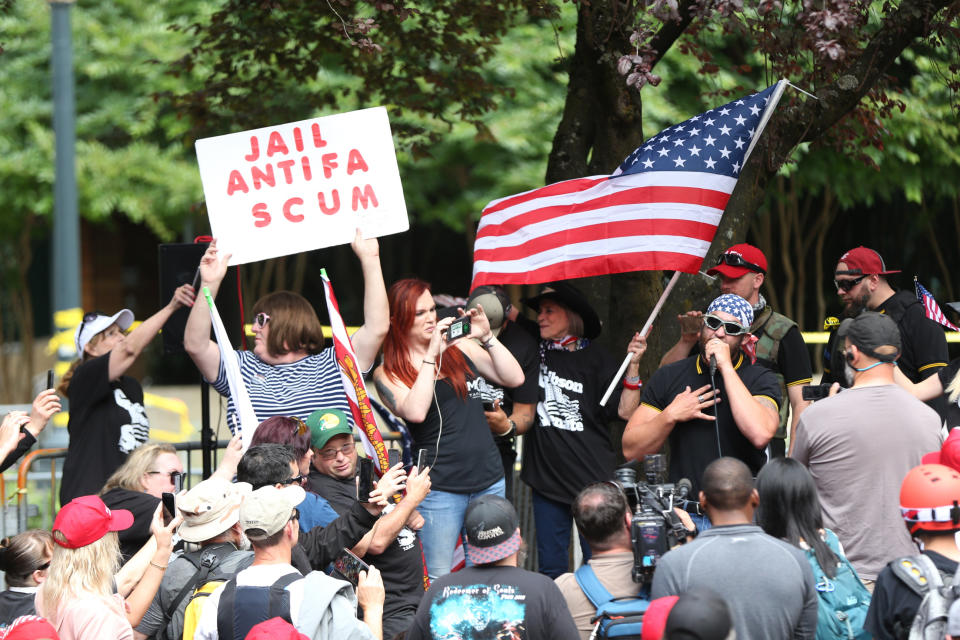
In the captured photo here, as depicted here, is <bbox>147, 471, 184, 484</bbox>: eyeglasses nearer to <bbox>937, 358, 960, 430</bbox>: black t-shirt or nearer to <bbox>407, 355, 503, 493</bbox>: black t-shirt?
<bbox>407, 355, 503, 493</bbox>: black t-shirt

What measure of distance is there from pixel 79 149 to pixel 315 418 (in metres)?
13.5

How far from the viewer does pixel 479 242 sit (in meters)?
7.34

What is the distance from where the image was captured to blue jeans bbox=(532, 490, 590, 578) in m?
6.68

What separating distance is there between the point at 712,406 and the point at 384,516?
175 centimetres

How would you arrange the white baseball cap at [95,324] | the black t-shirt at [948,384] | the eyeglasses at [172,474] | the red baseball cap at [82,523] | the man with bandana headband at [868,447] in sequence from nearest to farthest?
the red baseball cap at [82,523], the man with bandana headband at [868,447], the eyeglasses at [172,474], the black t-shirt at [948,384], the white baseball cap at [95,324]

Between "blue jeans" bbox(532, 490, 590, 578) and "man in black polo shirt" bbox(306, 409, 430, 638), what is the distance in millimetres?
1497

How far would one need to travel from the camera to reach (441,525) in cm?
597

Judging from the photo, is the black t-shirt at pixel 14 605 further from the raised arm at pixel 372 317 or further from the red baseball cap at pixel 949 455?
the red baseball cap at pixel 949 455

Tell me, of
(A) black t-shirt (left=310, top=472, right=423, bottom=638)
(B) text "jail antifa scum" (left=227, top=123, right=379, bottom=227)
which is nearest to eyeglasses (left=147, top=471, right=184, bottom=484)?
(A) black t-shirt (left=310, top=472, right=423, bottom=638)

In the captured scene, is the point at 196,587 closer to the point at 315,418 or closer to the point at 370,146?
the point at 315,418

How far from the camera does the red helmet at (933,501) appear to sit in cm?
398

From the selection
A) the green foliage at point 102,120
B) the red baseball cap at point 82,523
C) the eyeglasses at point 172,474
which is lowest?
the red baseball cap at point 82,523

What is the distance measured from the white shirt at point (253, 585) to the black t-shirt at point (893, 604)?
1.98m

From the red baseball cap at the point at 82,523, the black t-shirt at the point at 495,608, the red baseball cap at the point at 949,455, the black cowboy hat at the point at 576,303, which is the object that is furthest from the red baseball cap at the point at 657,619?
the black cowboy hat at the point at 576,303
